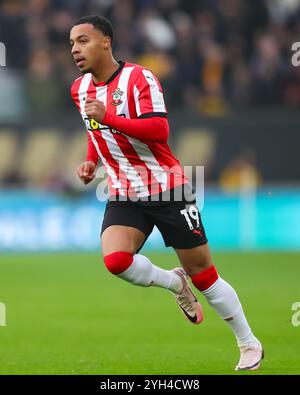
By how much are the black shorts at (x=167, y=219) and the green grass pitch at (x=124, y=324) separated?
87cm

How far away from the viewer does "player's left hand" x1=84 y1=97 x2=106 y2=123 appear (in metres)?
7.22

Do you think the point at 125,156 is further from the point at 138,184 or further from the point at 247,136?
the point at 247,136

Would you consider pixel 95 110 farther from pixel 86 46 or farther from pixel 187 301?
pixel 187 301

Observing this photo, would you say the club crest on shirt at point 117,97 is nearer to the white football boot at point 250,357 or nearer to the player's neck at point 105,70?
the player's neck at point 105,70

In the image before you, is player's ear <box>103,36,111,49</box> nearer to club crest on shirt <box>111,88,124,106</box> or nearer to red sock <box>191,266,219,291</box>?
club crest on shirt <box>111,88,124,106</box>

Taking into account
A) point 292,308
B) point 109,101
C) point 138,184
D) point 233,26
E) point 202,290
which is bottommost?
point 292,308

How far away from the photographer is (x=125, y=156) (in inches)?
304

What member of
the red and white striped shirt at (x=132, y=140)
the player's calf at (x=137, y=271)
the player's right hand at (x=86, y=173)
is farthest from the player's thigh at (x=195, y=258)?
the player's right hand at (x=86, y=173)

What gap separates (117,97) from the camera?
7.64 meters

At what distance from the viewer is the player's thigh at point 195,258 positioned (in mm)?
7582

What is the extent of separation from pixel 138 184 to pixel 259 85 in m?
13.5

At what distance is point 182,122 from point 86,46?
12728mm

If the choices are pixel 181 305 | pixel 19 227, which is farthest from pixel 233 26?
pixel 181 305
